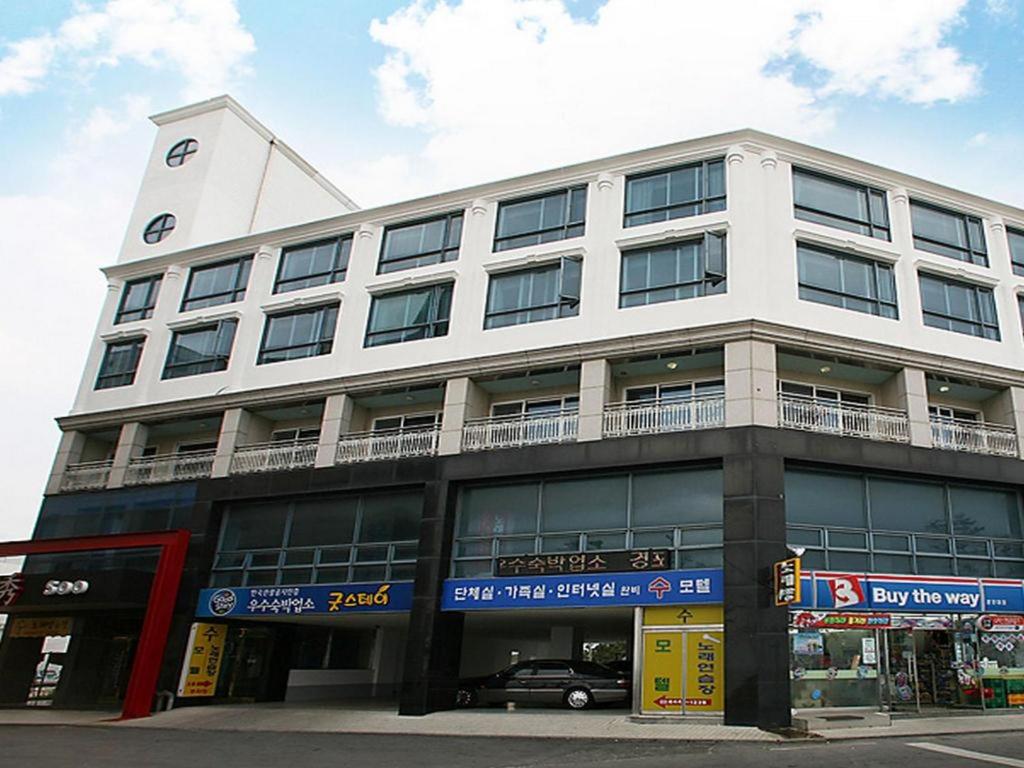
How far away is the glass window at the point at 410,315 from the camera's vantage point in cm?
2356

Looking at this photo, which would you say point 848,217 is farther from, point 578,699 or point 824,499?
point 578,699

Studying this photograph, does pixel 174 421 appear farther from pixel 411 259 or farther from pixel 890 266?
pixel 890 266

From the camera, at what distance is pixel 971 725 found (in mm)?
15883

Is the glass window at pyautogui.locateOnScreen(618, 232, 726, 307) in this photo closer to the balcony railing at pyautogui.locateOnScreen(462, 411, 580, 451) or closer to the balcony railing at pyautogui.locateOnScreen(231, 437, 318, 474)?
the balcony railing at pyautogui.locateOnScreen(462, 411, 580, 451)

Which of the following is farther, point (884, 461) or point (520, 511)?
point (520, 511)

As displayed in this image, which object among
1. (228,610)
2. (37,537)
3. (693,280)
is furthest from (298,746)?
(37,537)

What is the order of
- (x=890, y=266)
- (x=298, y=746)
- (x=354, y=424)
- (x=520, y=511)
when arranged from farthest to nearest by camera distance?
(x=354, y=424) → (x=890, y=266) → (x=520, y=511) → (x=298, y=746)

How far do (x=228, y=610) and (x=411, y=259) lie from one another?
11.2 meters

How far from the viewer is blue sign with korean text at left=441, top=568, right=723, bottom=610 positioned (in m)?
17.6

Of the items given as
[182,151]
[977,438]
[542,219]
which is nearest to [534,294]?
[542,219]

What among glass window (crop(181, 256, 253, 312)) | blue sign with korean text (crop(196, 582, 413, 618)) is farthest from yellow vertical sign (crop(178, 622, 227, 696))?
glass window (crop(181, 256, 253, 312))

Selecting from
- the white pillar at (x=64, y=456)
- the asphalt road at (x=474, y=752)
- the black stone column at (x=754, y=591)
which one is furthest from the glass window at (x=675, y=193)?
the white pillar at (x=64, y=456)

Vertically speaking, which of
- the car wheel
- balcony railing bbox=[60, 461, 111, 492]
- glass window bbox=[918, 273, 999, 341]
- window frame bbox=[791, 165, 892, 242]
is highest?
window frame bbox=[791, 165, 892, 242]

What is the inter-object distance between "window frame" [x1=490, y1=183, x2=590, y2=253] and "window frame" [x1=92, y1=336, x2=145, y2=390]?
1292cm
